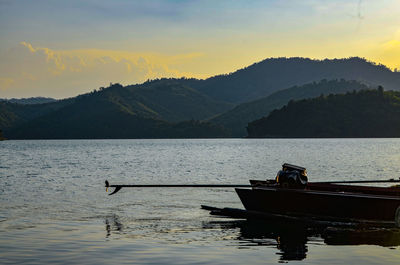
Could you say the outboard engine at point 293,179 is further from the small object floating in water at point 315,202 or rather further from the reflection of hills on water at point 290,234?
the reflection of hills on water at point 290,234

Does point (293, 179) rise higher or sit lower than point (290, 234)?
higher

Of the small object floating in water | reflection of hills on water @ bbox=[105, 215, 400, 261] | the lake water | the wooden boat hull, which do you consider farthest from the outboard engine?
the lake water

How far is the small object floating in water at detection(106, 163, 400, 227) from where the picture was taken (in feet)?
80.9

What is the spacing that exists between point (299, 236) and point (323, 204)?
9.90ft

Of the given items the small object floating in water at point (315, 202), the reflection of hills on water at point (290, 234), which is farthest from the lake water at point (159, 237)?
the small object floating in water at point (315, 202)

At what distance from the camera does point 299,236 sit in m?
23.3

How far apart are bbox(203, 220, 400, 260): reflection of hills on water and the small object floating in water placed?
55 cm

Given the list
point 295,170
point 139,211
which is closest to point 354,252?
point 295,170

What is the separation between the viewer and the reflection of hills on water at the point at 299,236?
70.5 ft

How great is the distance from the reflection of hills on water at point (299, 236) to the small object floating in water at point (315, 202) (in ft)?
1.81

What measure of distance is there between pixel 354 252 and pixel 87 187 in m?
31.7

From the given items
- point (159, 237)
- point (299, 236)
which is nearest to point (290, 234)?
point (299, 236)

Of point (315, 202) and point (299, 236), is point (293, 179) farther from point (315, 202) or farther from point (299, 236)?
point (299, 236)

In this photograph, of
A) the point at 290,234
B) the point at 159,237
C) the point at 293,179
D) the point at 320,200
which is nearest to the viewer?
the point at 159,237
